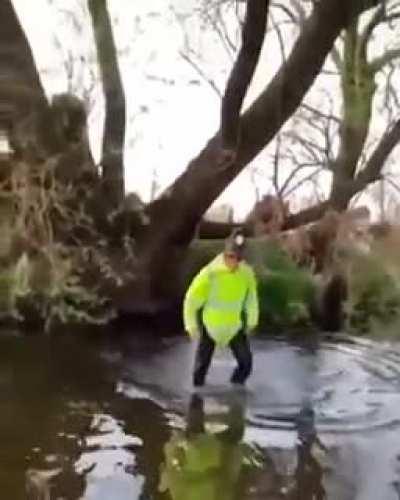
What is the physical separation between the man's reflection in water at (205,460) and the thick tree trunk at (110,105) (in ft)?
6.98

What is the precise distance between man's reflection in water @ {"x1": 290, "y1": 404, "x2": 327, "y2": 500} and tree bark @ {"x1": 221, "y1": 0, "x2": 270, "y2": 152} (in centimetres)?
186

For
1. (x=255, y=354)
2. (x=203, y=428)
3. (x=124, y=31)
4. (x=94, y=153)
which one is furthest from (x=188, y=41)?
(x=203, y=428)

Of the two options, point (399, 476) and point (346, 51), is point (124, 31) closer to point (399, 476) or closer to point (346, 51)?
point (346, 51)

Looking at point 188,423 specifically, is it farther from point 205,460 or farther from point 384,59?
point 384,59

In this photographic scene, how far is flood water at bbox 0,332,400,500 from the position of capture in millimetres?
3725

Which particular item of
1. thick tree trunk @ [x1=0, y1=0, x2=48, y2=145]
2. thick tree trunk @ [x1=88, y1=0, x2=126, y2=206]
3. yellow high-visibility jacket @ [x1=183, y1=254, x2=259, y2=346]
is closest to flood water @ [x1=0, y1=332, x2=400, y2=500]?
yellow high-visibility jacket @ [x1=183, y1=254, x2=259, y2=346]

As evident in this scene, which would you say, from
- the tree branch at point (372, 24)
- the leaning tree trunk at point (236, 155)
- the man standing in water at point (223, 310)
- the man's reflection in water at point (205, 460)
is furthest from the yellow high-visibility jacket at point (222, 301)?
the tree branch at point (372, 24)

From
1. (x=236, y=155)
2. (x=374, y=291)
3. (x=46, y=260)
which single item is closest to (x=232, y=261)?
(x=236, y=155)

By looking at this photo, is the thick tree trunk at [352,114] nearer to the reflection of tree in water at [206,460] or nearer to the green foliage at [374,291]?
the green foliage at [374,291]

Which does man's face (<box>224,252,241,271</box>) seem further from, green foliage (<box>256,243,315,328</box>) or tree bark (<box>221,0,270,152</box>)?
green foliage (<box>256,243,315,328</box>)

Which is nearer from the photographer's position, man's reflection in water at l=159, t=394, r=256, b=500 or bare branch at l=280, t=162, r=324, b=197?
man's reflection in water at l=159, t=394, r=256, b=500

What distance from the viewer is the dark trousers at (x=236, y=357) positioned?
4961 mm

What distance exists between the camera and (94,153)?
643 cm

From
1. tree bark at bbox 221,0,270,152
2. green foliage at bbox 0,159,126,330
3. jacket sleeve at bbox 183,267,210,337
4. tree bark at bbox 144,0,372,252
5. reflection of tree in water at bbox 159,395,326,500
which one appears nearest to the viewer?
reflection of tree in water at bbox 159,395,326,500
